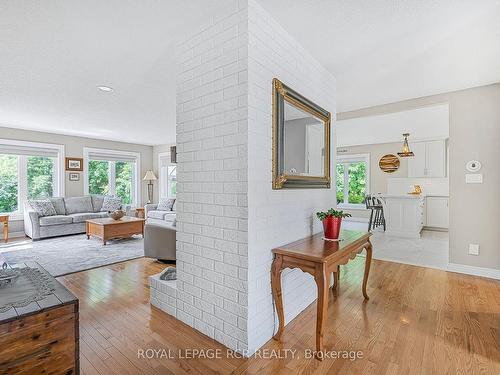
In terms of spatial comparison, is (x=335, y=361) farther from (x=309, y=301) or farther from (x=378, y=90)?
(x=378, y=90)

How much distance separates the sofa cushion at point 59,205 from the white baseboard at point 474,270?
23.3 ft

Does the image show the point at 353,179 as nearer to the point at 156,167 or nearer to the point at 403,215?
the point at 403,215

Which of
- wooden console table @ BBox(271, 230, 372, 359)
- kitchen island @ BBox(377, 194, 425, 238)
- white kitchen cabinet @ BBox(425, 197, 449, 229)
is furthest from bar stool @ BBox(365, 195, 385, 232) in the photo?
wooden console table @ BBox(271, 230, 372, 359)

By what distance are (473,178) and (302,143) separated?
2551mm

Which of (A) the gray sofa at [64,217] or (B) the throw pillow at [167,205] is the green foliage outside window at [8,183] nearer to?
(A) the gray sofa at [64,217]

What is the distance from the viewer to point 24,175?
5875mm

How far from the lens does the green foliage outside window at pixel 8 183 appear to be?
18.4ft

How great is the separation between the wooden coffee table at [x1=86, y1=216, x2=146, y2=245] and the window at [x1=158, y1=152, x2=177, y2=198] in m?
2.98

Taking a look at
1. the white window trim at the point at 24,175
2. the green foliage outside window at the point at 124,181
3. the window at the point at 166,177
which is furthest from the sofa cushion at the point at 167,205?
the white window trim at the point at 24,175

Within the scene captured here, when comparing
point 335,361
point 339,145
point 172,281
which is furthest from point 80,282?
point 339,145

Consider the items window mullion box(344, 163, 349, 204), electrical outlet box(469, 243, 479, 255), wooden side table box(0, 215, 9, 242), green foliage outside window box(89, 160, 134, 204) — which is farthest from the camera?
window mullion box(344, 163, 349, 204)

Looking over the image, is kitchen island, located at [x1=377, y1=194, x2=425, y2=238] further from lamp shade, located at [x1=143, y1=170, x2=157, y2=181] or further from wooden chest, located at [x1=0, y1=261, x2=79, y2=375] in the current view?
lamp shade, located at [x1=143, y1=170, x2=157, y2=181]

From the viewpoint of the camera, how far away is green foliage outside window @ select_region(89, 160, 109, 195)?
704cm

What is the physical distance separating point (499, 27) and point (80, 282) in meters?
4.70
